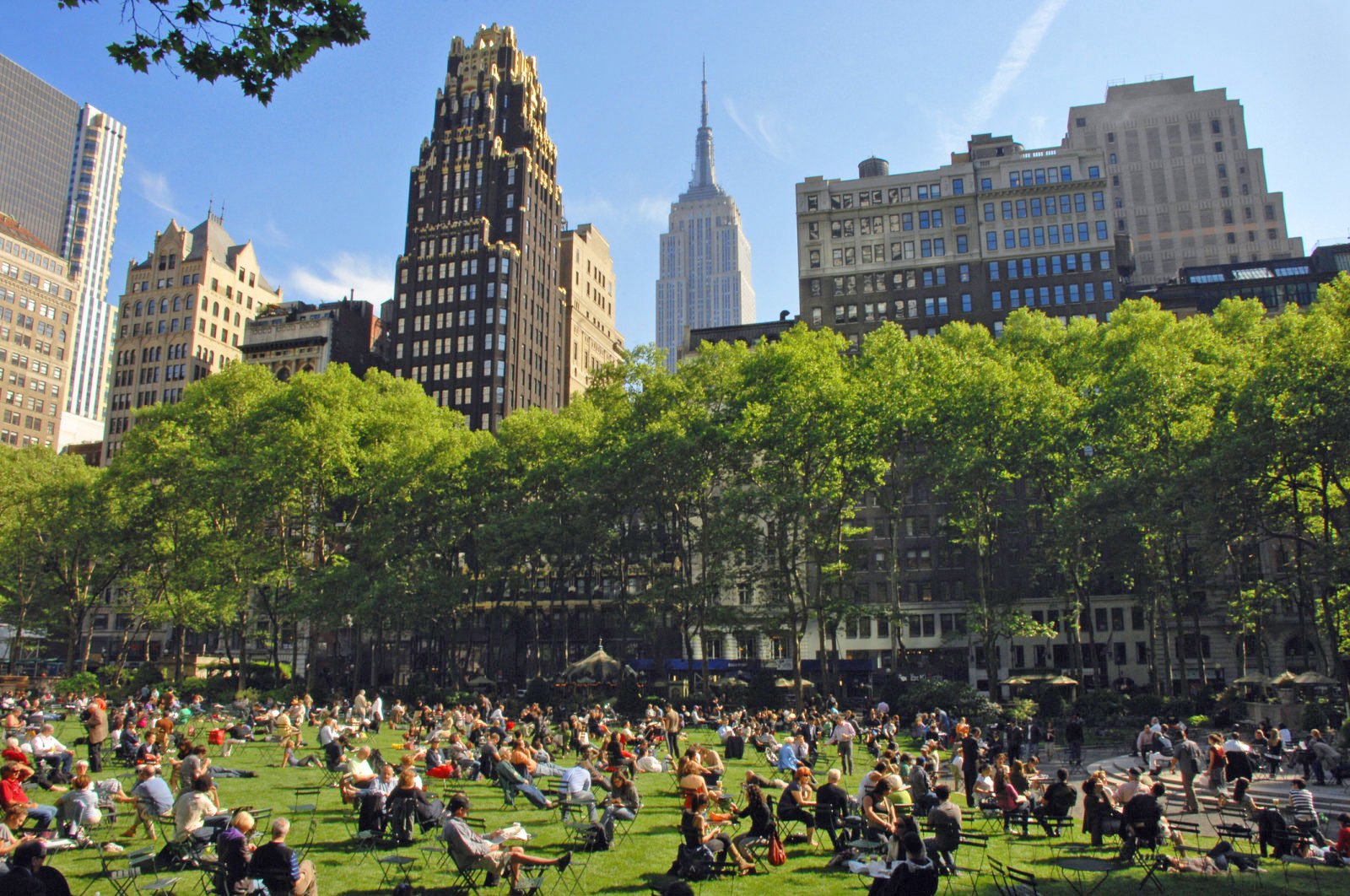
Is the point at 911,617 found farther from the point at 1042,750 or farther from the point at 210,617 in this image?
the point at 210,617

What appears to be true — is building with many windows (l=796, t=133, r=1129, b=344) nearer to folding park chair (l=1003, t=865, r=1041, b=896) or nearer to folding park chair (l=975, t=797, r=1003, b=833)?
folding park chair (l=975, t=797, r=1003, b=833)

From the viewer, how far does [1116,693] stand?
153 ft

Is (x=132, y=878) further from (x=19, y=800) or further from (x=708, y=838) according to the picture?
(x=708, y=838)

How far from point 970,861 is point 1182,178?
461ft

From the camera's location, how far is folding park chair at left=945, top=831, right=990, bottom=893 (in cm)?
1539

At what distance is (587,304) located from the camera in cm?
14638

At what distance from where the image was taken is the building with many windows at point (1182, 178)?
130 meters

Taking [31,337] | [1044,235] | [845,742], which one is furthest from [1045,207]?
[31,337]

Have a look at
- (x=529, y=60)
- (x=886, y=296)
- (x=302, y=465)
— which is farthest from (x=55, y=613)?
(x=529, y=60)

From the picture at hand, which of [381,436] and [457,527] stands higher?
[381,436]

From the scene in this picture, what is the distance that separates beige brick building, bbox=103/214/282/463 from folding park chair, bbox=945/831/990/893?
122851 mm

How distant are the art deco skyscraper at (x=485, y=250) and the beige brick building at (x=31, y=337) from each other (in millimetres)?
54525

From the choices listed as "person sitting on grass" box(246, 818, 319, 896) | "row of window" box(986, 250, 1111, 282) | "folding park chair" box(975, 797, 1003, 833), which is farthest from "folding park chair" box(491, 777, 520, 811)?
"row of window" box(986, 250, 1111, 282)

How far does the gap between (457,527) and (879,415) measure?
86.3 ft
